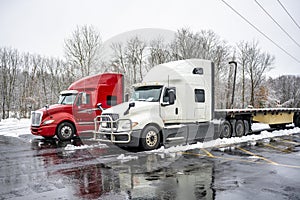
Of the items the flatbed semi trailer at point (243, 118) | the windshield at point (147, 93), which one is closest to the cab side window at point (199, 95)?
the flatbed semi trailer at point (243, 118)

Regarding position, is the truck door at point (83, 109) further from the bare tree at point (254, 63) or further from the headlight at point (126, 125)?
the bare tree at point (254, 63)

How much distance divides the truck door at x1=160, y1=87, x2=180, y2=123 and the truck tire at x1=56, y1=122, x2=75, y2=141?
6016mm

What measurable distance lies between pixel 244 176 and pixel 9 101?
153 ft

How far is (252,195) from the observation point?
4953 mm

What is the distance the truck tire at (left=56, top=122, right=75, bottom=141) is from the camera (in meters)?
13.3

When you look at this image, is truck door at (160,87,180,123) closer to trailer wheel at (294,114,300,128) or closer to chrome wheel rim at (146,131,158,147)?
chrome wheel rim at (146,131,158,147)

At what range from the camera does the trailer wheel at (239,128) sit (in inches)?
574

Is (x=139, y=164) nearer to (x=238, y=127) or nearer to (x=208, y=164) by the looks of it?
(x=208, y=164)

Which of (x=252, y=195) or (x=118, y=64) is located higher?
(x=118, y=64)

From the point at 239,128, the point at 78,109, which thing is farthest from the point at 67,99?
the point at 239,128

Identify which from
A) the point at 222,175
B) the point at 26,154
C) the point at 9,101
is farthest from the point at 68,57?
the point at 222,175

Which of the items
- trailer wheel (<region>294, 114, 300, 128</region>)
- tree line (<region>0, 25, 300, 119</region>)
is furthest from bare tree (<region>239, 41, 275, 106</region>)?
trailer wheel (<region>294, 114, 300, 128</region>)

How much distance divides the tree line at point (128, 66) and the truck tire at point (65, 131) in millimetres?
22353

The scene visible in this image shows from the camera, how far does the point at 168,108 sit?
34.6 feet
